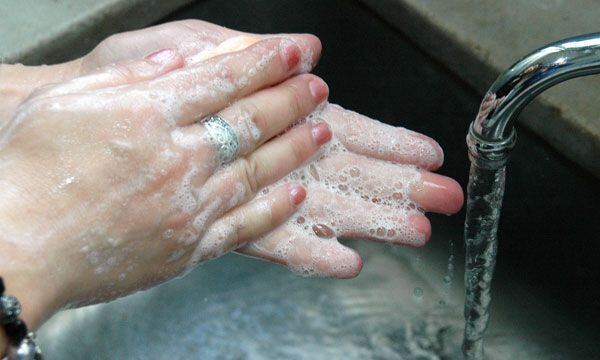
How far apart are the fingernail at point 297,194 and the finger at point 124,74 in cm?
16

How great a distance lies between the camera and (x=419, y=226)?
0.70m

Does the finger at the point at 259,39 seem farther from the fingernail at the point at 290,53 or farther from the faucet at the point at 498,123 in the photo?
the faucet at the point at 498,123

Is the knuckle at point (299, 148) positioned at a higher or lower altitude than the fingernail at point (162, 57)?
lower

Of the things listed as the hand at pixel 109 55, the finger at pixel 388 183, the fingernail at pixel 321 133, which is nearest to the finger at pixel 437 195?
the finger at pixel 388 183

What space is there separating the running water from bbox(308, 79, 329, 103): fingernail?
0.58ft

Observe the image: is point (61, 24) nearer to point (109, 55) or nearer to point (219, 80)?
point (109, 55)

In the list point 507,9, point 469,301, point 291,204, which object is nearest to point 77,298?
point 291,204

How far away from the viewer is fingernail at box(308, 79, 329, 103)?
707 mm

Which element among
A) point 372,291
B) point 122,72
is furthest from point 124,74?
point 372,291

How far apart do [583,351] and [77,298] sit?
585mm

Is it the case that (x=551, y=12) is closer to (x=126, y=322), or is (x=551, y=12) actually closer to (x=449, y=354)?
(x=449, y=354)

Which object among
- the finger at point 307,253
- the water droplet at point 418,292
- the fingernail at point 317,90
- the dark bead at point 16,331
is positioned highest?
the fingernail at point 317,90

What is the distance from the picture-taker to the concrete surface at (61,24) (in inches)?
33.9

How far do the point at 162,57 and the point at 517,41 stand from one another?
387mm
